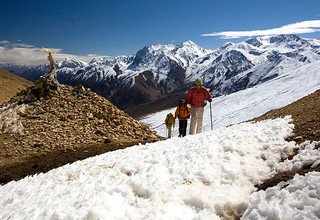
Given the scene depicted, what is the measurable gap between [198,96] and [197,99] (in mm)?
185

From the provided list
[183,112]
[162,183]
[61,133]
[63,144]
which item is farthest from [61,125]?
[162,183]

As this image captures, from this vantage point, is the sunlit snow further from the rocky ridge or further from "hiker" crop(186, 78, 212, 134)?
the rocky ridge

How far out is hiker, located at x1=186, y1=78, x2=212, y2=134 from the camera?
846 inches

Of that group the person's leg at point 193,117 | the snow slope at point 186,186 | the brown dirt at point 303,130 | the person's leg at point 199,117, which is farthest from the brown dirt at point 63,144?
the person's leg at point 193,117

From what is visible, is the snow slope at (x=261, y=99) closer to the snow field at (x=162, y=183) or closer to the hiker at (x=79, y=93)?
the hiker at (x=79, y=93)

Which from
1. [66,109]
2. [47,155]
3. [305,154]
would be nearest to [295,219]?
[305,154]

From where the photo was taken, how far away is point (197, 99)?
71.2 ft

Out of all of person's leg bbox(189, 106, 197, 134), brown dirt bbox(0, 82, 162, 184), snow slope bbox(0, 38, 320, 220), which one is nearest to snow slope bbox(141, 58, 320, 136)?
brown dirt bbox(0, 82, 162, 184)

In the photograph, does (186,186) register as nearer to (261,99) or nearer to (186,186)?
(186,186)

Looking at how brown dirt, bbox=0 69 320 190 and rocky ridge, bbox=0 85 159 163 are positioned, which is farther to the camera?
rocky ridge, bbox=0 85 159 163

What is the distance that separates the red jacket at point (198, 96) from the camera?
21.5 metres

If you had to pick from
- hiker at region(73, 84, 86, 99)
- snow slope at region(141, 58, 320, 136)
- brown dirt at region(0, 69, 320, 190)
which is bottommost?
snow slope at region(141, 58, 320, 136)

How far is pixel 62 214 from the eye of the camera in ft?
28.0

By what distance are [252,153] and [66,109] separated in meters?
17.4
